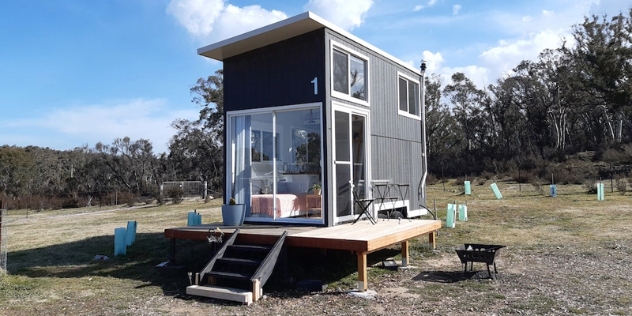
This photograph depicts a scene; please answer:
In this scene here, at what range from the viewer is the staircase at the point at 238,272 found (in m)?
5.43

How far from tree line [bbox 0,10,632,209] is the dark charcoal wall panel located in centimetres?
1983

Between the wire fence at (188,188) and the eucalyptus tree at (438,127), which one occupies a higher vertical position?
the eucalyptus tree at (438,127)

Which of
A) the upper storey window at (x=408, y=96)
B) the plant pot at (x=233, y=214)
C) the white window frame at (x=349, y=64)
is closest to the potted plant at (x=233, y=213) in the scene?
the plant pot at (x=233, y=214)

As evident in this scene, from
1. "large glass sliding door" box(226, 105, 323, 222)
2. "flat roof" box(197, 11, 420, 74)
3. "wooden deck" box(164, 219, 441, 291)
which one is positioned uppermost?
"flat roof" box(197, 11, 420, 74)

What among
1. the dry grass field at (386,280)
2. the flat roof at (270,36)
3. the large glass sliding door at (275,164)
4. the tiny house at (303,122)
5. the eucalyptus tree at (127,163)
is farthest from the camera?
the eucalyptus tree at (127,163)

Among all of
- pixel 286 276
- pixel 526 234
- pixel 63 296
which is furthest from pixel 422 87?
pixel 63 296

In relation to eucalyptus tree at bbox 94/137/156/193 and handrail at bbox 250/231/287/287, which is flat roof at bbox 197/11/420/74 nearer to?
handrail at bbox 250/231/287/287

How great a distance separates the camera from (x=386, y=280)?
21.3 feet

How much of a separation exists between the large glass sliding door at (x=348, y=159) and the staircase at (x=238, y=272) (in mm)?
1517

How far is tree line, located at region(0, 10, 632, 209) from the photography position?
29703mm

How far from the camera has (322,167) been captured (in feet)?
23.4

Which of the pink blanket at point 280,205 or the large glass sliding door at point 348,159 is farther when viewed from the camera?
the pink blanket at point 280,205

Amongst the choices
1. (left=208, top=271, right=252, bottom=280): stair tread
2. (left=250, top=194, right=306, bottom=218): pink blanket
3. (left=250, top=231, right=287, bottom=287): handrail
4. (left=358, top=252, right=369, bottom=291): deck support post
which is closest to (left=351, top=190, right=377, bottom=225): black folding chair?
(left=250, top=194, right=306, bottom=218): pink blanket

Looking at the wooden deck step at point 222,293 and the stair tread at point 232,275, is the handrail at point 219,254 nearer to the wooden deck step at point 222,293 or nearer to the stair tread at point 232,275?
the stair tread at point 232,275
